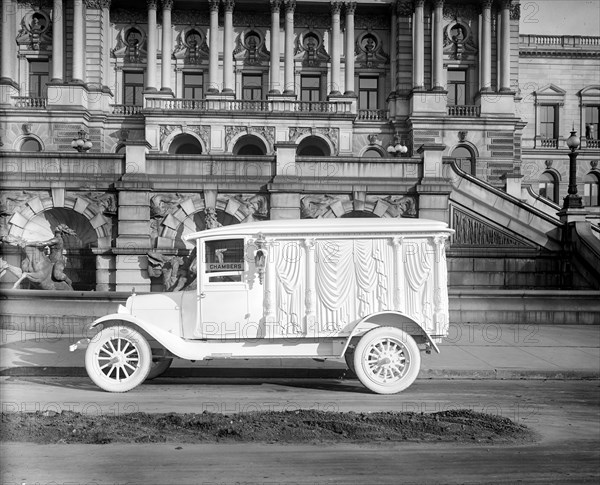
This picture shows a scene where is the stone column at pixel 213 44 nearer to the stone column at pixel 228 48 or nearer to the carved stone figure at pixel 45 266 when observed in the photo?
the stone column at pixel 228 48

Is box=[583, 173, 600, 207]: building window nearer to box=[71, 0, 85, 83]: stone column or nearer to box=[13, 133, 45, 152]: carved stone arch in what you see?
box=[71, 0, 85, 83]: stone column

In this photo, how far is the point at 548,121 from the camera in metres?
54.2

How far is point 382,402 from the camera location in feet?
29.8

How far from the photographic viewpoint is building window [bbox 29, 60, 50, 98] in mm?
43781

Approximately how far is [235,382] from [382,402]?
2.78m

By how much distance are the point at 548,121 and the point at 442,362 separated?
156ft

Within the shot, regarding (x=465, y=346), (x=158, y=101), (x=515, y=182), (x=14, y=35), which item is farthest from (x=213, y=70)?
(x=465, y=346)

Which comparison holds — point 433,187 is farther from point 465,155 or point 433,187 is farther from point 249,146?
point 249,146

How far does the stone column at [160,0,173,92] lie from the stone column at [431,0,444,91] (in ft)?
59.3

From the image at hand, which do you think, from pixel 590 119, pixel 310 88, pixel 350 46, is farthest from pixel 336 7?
pixel 590 119

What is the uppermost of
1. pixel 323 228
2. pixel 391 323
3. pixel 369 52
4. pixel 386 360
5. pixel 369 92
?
pixel 369 52

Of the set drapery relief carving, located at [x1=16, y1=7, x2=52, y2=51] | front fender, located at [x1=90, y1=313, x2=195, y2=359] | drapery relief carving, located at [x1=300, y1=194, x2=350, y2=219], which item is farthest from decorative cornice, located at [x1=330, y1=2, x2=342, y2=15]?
front fender, located at [x1=90, y1=313, x2=195, y2=359]

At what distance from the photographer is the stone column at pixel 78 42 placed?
4150 centimetres

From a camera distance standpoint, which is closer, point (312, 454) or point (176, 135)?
point (312, 454)
